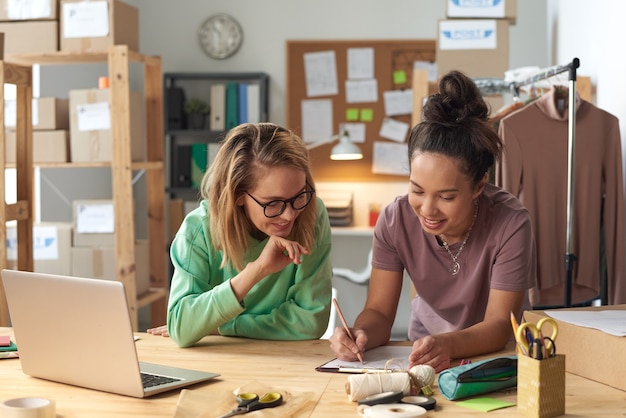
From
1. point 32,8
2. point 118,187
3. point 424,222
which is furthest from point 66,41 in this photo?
point 424,222

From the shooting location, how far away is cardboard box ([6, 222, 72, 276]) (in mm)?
4355

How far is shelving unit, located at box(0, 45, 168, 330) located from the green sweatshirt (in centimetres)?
191

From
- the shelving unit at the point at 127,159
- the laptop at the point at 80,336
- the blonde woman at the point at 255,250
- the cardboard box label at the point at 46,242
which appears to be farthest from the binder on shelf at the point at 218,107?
the laptop at the point at 80,336

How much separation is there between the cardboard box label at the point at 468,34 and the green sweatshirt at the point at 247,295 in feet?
7.34

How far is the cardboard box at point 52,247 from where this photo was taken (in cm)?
436

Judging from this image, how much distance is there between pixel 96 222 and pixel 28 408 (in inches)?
117

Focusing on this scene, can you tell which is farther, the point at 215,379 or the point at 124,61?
the point at 124,61

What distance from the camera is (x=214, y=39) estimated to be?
5867 mm

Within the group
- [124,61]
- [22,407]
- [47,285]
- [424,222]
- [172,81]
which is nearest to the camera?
[22,407]

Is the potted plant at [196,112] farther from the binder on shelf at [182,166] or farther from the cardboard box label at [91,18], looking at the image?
the cardboard box label at [91,18]

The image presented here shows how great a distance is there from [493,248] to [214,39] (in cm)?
417

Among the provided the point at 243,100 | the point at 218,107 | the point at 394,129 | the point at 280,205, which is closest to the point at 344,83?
the point at 394,129

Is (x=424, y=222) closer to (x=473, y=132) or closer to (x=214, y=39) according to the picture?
(x=473, y=132)

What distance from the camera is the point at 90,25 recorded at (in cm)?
415
